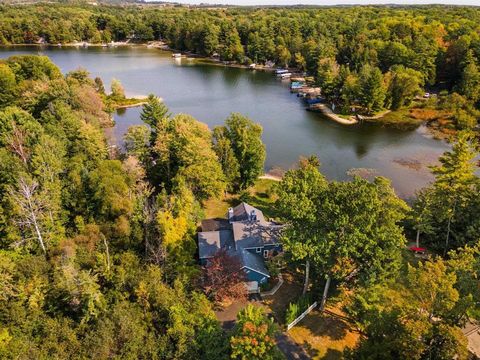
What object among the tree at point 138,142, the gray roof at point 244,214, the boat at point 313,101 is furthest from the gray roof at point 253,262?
the boat at point 313,101

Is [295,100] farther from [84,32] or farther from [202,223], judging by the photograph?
[84,32]

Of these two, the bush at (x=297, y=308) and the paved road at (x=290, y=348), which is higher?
the bush at (x=297, y=308)

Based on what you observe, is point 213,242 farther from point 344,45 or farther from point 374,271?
point 344,45

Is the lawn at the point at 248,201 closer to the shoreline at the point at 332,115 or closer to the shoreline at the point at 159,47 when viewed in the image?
the shoreline at the point at 332,115

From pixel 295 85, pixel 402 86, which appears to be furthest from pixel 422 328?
pixel 295 85

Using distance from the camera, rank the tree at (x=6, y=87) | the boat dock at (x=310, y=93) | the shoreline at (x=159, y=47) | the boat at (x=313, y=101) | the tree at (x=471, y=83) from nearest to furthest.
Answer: the tree at (x=6, y=87) < the tree at (x=471, y=83) < the boat dock at (x=310, y=93) < the boat at (x=313, y=101) < the shoreline at (x=159, y=47)

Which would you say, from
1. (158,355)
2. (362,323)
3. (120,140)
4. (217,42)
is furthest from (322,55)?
(158,355)
